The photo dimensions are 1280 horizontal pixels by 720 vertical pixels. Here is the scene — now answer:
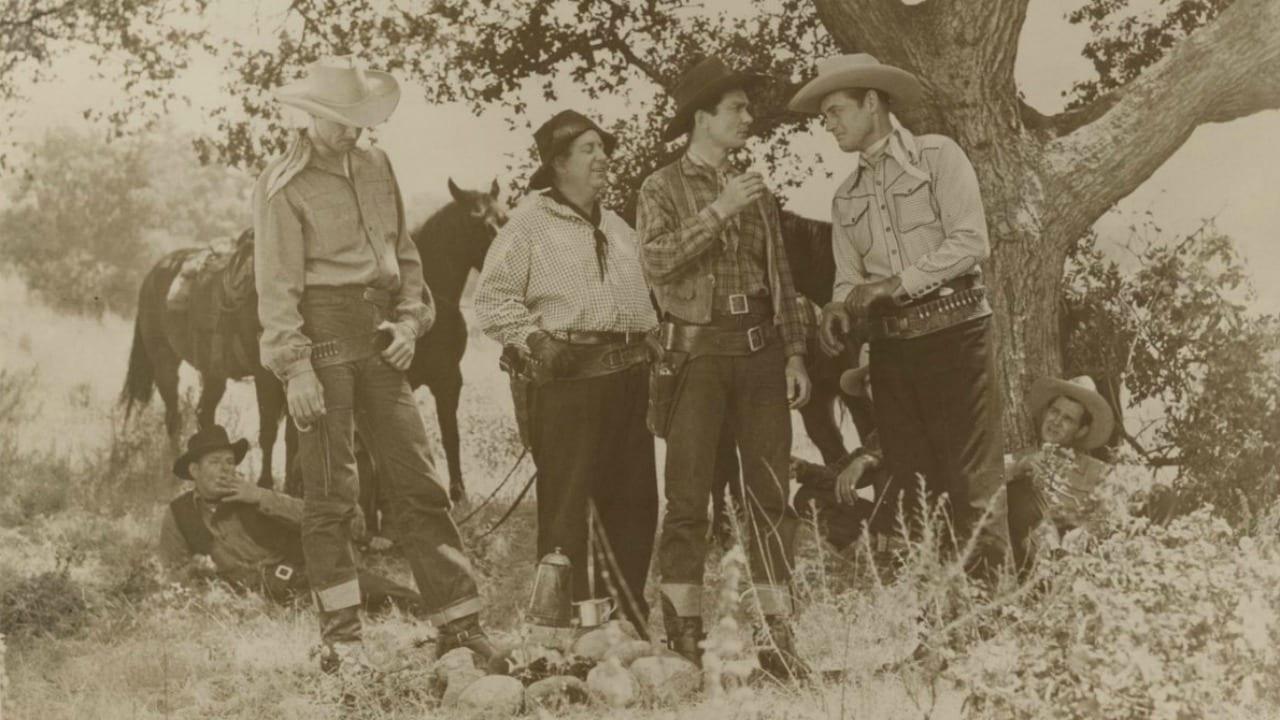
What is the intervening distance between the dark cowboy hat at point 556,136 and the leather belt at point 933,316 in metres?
1.36

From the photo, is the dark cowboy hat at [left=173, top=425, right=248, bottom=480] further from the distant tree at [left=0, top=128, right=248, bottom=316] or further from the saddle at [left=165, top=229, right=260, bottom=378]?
the distant tree at [left=0, top=128, right=248, bottom=316]

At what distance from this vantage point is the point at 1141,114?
6.58m

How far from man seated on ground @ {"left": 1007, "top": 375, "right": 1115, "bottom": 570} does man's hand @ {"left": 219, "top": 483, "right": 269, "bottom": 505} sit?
128 inches

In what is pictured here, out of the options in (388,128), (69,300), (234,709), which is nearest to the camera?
(234,709)

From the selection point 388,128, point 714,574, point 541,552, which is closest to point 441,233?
point 388,128

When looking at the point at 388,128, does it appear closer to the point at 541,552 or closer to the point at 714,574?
the point at 541,552

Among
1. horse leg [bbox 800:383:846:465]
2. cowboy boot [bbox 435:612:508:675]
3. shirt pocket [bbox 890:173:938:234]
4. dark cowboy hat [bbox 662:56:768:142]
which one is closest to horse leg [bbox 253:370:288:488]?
cowboy boot [bbox 435:612:508:675]

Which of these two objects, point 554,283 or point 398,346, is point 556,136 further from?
point 398,346

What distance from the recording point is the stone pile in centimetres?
510

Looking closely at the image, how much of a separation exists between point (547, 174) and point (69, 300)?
2.38 meters

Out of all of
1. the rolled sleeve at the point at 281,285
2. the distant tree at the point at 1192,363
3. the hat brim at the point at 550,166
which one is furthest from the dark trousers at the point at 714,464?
the distant tree at the point at 1192,363

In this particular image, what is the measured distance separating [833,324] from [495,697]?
6.30 feet

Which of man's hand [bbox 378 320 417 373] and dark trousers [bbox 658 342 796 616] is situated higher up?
man's hand [bbox 378 320 417 373]

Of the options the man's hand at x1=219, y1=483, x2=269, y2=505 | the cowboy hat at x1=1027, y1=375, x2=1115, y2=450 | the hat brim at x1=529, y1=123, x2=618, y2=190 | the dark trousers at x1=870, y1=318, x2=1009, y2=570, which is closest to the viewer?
the dark trousers at x1=870, y1=318, x2=1009, y2=570
